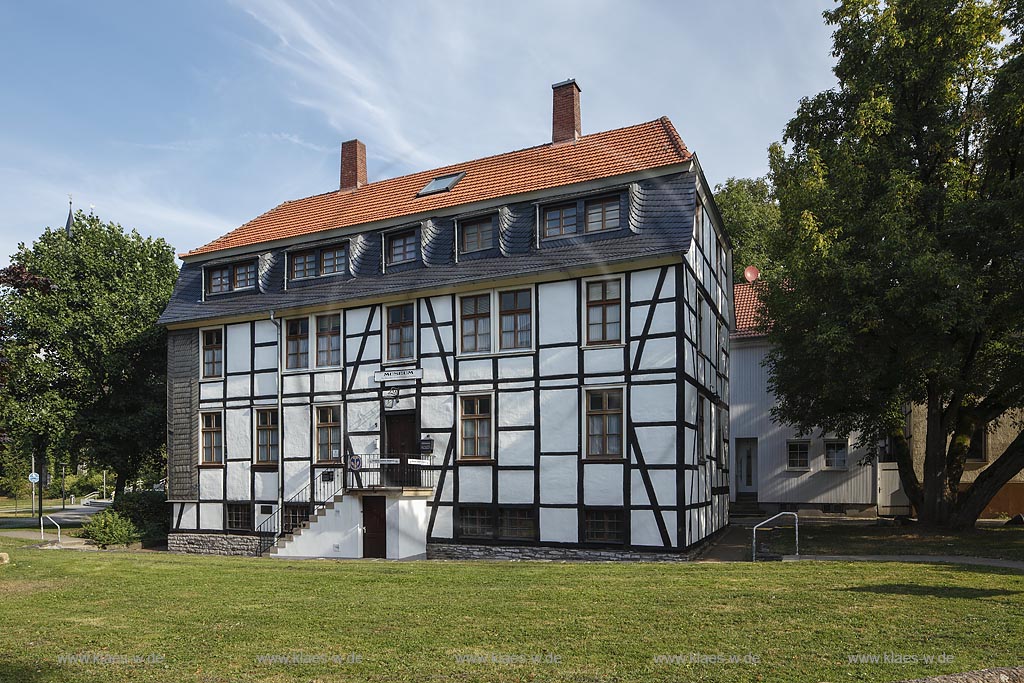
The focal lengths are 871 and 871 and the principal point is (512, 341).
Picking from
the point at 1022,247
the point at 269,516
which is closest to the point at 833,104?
the point at 1022,247

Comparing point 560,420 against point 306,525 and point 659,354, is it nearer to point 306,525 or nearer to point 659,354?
point 659,354

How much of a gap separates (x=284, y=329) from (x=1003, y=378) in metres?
18.4

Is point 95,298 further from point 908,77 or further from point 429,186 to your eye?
point 908,77

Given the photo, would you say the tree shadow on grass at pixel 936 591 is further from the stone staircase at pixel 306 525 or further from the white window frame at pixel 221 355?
the white window frame at pixel 221 355

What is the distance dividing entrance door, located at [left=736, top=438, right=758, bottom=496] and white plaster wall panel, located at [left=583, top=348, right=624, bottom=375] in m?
15.2

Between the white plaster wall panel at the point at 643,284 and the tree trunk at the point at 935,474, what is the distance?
26.2ft

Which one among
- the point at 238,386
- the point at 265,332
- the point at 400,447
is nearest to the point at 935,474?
the point at 400,447

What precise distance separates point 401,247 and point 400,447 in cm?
539

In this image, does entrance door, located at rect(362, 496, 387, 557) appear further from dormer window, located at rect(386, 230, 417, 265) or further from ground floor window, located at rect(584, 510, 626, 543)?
dormer window, located at rect(386, 230, 417, 265)

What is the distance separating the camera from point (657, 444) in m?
19.1

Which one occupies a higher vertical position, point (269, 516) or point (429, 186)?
point (429, 186)

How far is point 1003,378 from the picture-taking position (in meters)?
19.9

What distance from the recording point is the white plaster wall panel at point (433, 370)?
21.8 m

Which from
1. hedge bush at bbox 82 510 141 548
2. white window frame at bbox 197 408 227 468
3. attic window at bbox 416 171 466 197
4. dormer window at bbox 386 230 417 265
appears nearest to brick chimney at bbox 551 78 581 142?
attic window at bbox 416 171 466 197
